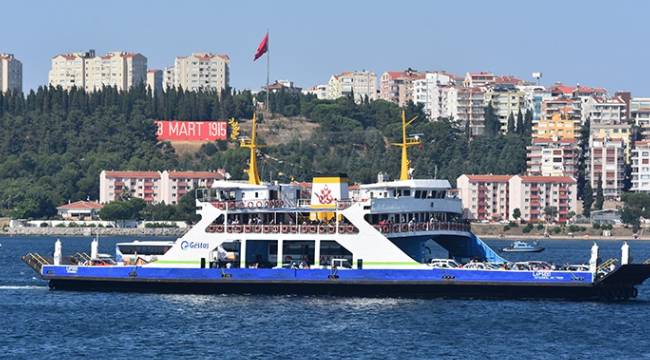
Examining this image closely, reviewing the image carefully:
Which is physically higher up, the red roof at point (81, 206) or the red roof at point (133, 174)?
the red roof at point (133, 174)

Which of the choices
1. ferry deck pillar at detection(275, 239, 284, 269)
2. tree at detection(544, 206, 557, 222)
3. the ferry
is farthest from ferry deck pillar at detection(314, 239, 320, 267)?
tree at detection(544, 206, 557, 222)

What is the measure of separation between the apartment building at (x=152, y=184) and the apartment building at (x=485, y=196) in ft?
91.5

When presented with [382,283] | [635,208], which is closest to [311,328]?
[382,283]

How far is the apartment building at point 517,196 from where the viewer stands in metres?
186

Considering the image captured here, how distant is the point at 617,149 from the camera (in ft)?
652

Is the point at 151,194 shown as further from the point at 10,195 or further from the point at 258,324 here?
the point at 258,324

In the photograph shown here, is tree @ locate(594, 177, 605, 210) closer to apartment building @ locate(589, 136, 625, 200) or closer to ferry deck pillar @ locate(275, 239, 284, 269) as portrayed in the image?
apartment building @ locate(589, 136, 625, 200)

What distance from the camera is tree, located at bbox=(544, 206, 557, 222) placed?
601ft

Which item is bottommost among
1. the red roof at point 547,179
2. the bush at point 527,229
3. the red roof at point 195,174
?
the bush at point 527,229

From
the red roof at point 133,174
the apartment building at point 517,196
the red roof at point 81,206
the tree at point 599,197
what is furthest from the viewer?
the red roof at point 133,174

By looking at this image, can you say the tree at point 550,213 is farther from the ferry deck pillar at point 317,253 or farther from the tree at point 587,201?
the ferry deck pillar at point 317,253

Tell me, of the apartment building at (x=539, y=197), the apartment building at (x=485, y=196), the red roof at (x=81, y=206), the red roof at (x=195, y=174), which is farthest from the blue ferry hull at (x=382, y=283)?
the red roof at (x=195, y=174)

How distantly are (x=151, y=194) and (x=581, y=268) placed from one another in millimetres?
135684

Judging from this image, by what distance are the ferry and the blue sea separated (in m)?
0.57
